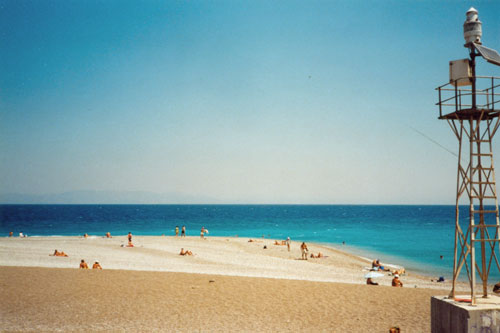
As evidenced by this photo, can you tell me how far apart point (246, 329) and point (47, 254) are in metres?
22.3

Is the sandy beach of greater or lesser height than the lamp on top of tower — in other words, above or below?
below

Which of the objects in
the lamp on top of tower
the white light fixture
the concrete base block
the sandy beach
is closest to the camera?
the concrete base block

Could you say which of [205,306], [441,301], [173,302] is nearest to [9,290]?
[173,302]

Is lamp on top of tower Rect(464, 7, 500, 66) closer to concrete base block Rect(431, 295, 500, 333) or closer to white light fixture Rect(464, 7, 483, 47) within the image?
white light fixture Rect(464, 7, 483, 47)

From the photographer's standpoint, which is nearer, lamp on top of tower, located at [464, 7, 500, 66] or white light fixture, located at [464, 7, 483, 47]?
lamp on top of tower, located at [464, 7, 500, 66]

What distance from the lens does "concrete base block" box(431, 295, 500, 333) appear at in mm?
7750

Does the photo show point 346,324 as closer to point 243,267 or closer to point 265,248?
point 243,267

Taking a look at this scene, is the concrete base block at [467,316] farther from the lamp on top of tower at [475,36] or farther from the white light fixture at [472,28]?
the white light fixture at [472,28]

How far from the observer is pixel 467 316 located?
776cm

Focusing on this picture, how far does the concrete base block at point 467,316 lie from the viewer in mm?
7750

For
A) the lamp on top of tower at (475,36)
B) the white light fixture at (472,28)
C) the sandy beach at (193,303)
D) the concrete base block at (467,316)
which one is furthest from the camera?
the sandy beach at (193,303)

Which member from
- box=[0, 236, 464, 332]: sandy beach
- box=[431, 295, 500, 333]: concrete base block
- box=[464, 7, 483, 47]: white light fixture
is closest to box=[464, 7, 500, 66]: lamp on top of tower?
box=[464, 7, 483, 47]: white light fixture

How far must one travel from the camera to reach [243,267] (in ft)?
79.2

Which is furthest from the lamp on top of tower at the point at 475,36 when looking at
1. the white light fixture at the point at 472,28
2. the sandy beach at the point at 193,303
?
the sandy beach at the point at 193,303
